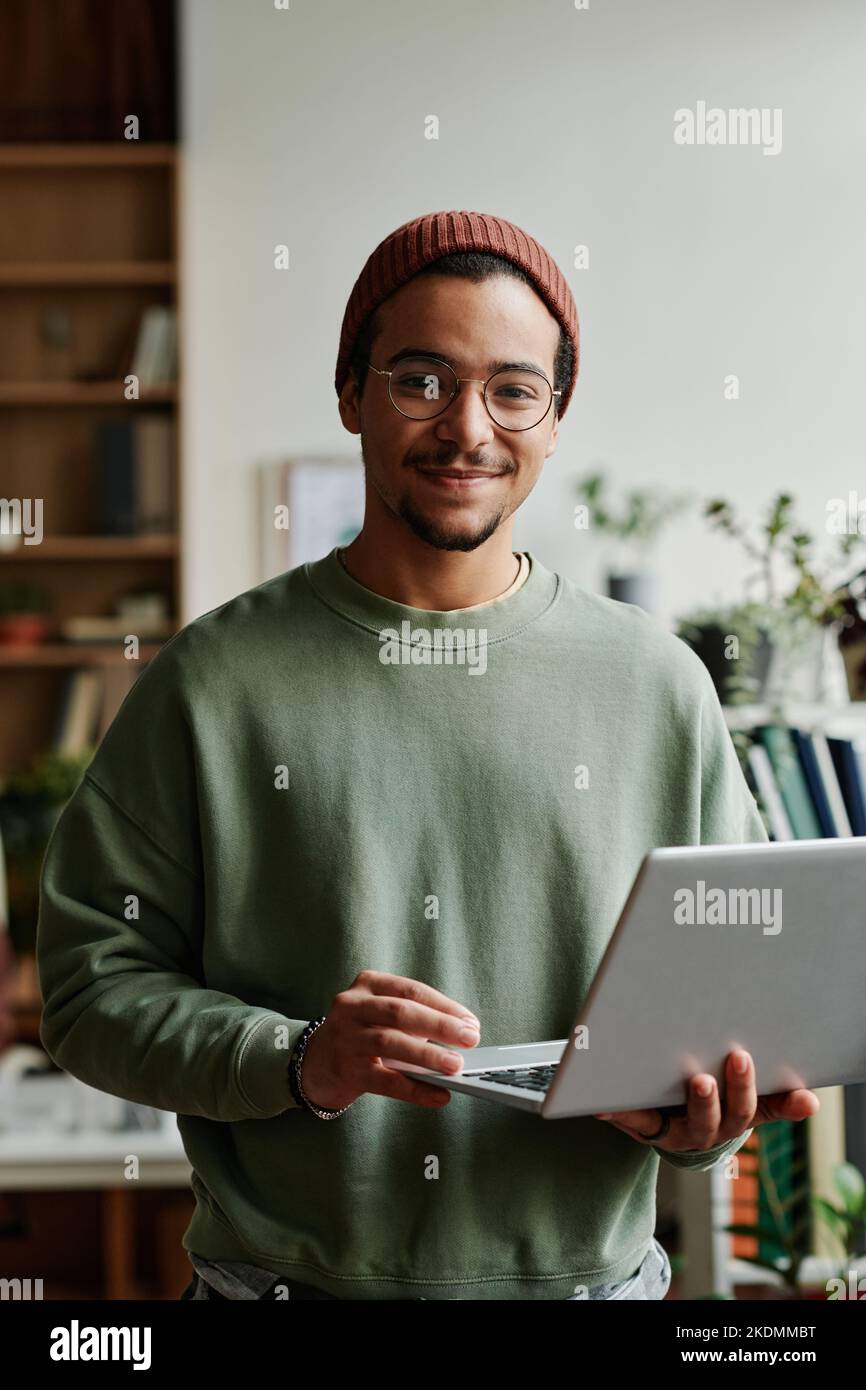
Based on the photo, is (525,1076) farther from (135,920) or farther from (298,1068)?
(135,920)

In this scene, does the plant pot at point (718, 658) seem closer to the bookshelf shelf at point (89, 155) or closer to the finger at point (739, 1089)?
the finger at point (739, 1089)

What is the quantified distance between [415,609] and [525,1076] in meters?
0.37

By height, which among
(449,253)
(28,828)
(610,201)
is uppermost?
(610,201)

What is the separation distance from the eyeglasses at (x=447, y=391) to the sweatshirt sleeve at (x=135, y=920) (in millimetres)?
260

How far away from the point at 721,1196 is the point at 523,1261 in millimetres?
1146

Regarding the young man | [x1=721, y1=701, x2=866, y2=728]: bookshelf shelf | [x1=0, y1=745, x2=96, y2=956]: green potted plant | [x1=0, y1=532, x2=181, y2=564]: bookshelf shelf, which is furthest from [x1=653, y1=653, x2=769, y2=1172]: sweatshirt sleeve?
[x1=0, y1=532, x2=181, y2=564]: bookshelf shelf

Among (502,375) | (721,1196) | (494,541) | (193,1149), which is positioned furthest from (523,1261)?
(721,1196)

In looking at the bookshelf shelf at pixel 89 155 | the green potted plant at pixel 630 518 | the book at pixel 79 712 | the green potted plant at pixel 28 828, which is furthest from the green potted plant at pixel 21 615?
the green potted plant at pixel 630 518

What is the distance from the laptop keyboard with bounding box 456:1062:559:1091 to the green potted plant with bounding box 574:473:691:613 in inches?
101

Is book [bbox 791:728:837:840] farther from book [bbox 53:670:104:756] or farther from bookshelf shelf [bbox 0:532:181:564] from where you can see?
book [bbox 53:670:104:756]

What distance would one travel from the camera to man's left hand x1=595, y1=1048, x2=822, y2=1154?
37.0 inches

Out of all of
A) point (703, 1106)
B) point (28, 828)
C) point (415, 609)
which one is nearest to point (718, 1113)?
point (703, 1106)

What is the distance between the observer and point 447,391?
1.08 meters
